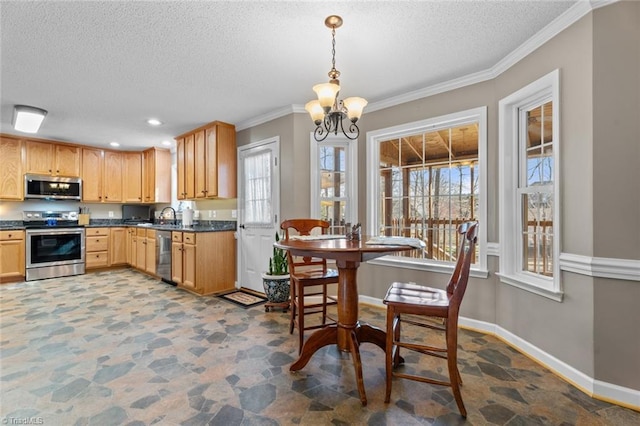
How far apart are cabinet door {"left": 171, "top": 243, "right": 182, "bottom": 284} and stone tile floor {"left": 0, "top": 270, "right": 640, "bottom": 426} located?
1133mm

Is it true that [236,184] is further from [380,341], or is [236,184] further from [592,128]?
[592,128]

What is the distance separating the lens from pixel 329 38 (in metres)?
2.16

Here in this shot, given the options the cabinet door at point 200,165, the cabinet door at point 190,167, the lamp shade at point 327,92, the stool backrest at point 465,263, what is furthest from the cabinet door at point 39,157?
the stool backrest at point 465,263

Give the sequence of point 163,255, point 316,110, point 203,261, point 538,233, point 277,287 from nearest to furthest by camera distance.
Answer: point 316,110
point 538,233
point 277,287
point 203,261
point 163,255

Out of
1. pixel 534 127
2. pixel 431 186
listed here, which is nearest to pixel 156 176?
pixel 431 186

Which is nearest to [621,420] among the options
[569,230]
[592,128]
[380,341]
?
[569,230]

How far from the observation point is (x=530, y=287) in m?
2.27

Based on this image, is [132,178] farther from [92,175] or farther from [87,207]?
[87,207]

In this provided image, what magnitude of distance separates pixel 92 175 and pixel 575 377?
7.02 m

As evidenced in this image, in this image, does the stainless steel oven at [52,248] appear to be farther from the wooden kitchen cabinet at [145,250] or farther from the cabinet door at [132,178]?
the cabinet door at [132,178]

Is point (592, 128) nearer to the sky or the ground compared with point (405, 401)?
nearer to the sky

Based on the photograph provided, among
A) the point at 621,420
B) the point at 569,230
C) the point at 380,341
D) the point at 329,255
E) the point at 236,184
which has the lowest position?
the point at 621,420

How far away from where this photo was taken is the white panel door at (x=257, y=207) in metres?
3.81

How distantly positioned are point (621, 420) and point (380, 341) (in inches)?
51.7
